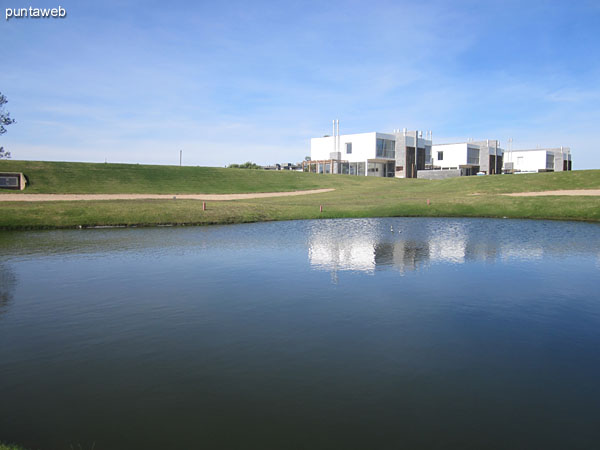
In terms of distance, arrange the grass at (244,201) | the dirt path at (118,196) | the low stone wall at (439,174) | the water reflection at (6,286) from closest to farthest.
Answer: the water reflection at (6,286) → the grass at (244,201) → the dirt path at (118,196) → the low stone wall at (439,174)

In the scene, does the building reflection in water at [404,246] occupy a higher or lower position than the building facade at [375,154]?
lower

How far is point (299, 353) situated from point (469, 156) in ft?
375

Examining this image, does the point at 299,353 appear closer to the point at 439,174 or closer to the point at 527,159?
the point at 439,174

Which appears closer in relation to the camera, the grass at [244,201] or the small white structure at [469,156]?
the grass at [244,201]

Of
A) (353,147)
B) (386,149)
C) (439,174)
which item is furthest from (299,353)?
(353,147)

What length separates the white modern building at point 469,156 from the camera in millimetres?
113375

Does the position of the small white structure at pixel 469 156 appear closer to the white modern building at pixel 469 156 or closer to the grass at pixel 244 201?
the white modern building at pixel 469 156

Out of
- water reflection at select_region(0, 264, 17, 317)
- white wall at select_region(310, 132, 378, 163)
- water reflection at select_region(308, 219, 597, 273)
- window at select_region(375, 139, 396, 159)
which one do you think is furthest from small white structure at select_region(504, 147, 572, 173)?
water reflection at select_region(0, 264, 17, 317)

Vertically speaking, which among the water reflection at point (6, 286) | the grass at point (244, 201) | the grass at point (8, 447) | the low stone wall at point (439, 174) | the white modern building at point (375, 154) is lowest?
the grass at point (8, 447)

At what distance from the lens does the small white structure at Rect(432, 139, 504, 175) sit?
11338 cm

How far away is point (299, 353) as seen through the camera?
32.1 feet

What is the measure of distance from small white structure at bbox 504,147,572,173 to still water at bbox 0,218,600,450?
12411 centimetres

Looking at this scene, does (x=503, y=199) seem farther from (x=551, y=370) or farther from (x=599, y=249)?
(x=551, y=370)

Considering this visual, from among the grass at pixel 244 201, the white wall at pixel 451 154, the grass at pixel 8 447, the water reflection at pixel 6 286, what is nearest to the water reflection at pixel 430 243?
the grass at pixel 244 201
